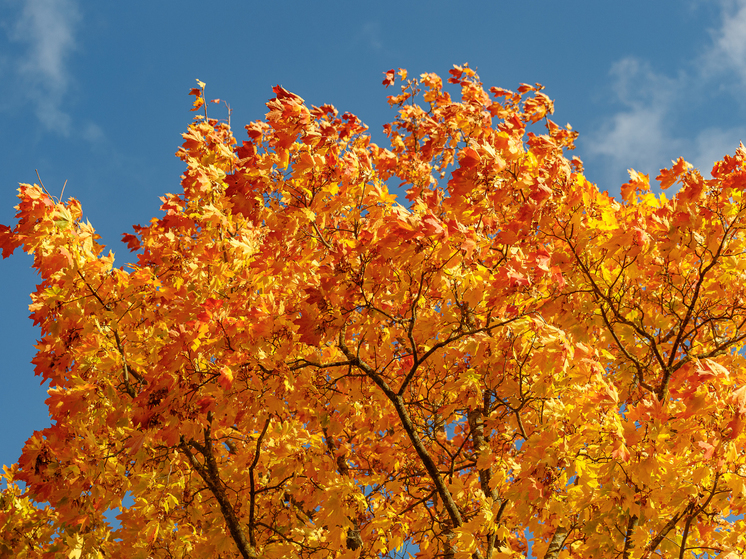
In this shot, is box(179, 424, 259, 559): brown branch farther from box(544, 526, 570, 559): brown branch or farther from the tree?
box(544, 526, 570, 559): brown branch

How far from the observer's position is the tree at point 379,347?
4.74m

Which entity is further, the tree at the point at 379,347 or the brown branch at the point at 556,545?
the brown branch at the point at 556,545

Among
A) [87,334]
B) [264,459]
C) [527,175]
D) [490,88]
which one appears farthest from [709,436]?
[490,88]

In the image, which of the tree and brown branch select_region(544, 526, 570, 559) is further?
brown branch select_region(544, 526, 570, 559)

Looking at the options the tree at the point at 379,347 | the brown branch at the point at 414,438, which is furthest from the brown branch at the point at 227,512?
the brown branch at the point at 414,438

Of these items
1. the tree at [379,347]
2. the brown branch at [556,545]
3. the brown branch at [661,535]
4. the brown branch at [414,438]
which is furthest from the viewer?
the brown branch at [556,545]

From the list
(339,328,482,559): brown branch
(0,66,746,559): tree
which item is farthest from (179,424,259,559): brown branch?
(339,328,482,559): brown branch

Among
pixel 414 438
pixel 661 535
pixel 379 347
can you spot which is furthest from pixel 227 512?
pixel 661 535

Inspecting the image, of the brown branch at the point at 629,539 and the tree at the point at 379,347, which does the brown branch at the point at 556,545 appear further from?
the brown branch at the point at 629,539

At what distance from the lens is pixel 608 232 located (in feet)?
18.8

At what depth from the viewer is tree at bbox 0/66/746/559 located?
4.74m

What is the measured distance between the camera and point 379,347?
276 inches

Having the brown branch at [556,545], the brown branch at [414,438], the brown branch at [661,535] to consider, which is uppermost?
the brown branch at [414,438]

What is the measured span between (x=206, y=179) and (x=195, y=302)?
6.26 ft
